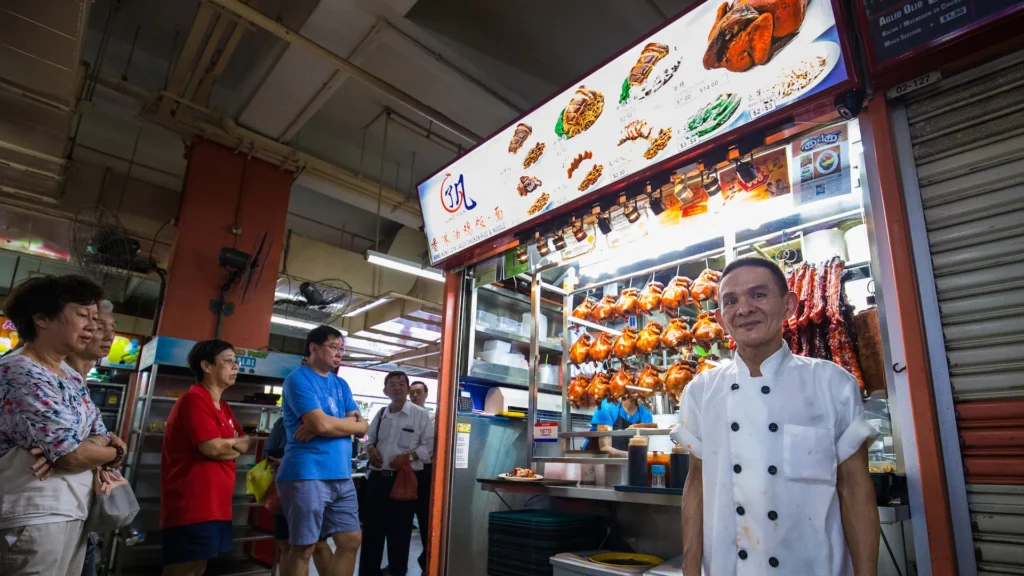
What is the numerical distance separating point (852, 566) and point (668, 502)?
107cm

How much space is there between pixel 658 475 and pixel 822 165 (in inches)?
69.5

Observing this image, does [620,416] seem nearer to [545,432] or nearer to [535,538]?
[545,432]

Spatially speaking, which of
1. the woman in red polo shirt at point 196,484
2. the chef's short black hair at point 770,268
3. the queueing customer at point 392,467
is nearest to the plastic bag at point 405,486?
the queueing customer at point 392,467

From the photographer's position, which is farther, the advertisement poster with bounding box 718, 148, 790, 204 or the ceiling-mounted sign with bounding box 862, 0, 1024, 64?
the advertisement poster with bounding box 718, 148, 790, 204

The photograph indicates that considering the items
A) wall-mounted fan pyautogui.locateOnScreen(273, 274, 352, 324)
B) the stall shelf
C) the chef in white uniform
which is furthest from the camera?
wall-mounted fan pyautogui.locateOnScreen(273, 274, 352, 324)

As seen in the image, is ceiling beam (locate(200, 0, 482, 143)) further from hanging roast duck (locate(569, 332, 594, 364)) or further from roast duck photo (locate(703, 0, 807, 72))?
roast duck photo (locate(703, 0, 807, 72))

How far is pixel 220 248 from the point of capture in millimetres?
6520

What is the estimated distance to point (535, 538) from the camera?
323cm

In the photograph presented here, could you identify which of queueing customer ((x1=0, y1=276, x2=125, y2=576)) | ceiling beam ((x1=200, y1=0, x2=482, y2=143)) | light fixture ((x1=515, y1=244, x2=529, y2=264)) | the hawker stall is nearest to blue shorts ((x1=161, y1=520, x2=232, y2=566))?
queueing customer ((x1=0, y1=276, x2=125, y2=576))

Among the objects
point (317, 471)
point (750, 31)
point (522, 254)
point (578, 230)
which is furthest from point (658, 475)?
point (750, 31)

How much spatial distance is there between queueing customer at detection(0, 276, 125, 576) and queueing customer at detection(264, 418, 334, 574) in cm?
156

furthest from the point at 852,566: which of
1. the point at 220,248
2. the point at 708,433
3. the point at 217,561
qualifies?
the point at 220,248

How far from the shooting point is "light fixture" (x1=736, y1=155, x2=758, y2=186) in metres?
2.74

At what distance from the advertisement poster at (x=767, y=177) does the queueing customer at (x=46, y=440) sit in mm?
3206
